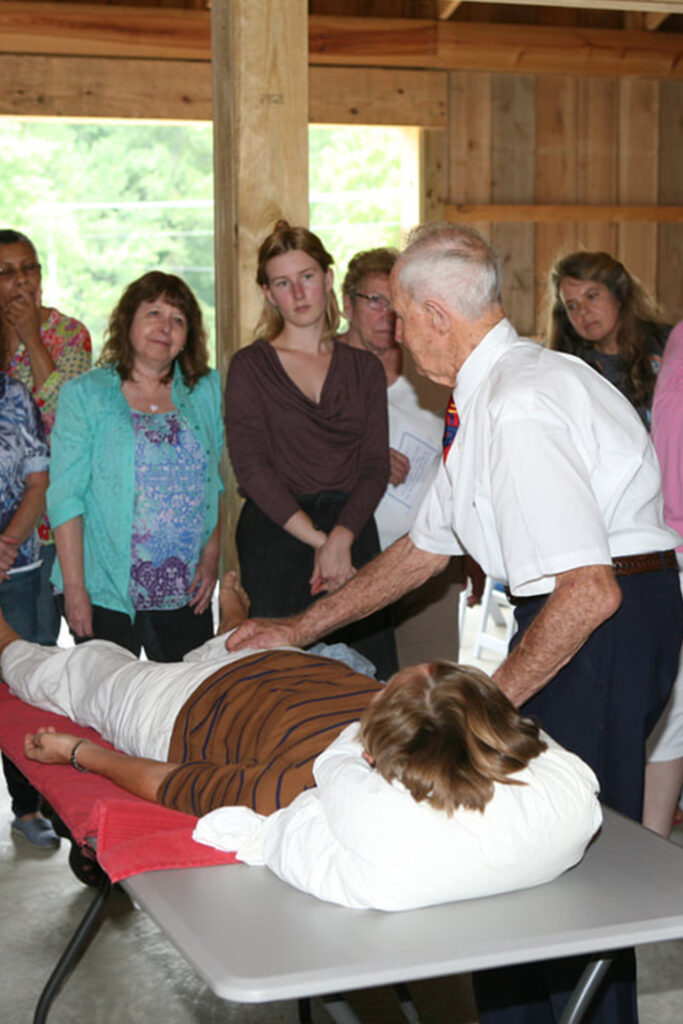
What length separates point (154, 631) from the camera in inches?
128

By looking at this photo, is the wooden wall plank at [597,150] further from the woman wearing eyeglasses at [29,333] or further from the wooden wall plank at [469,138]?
the woman wearing eyeglasses at [29,333]

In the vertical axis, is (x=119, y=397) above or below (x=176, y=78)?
below

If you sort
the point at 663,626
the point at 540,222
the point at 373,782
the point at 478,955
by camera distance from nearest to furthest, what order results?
the point at 478,955 < the point at 373,782 < the point at 663,626 < the point at 540,222

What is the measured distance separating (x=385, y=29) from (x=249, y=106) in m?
3.45

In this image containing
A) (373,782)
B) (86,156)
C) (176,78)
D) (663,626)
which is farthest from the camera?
(86,156)

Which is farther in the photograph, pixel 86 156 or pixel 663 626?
pixel 86 156

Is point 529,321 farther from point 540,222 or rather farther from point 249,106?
point 249,106

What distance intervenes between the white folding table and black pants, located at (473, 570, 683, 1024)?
1.31 ft

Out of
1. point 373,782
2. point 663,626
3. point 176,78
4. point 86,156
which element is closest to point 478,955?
point 373,782

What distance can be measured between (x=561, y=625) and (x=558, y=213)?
5.04 meters

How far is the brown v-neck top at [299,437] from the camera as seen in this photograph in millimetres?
3178

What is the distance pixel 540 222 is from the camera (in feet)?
21.7

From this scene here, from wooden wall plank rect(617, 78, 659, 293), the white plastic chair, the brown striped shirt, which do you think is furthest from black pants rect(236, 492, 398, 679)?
wooden wall plank rect(617, 78, 659, 293)

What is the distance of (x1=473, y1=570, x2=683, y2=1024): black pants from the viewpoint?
2.11 m
